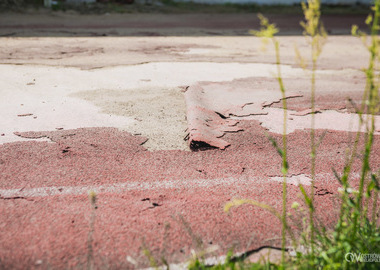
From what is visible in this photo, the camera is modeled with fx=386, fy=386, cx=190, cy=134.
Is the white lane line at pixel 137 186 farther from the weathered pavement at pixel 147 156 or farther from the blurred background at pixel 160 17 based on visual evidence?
the blurred background at pixel 160 17

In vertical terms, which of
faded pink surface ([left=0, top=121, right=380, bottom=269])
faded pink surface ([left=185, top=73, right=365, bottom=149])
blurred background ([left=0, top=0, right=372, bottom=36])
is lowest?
faded pink surface ([left=0, top=121, right=380, bottom=269])

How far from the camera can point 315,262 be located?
73.1 inches

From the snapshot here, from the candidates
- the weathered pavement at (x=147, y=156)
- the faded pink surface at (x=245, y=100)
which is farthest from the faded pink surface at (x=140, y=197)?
the faded pink surface at (x=245, y=100)

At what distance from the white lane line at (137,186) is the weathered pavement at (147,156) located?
14mm

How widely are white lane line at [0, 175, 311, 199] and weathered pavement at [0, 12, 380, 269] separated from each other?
0.01m

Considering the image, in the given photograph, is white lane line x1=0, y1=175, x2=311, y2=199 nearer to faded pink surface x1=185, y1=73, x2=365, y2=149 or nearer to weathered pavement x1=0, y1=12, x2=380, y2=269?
weathered pavement x1=0, y1=12, x2=380, y2=269

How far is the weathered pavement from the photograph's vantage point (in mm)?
2244

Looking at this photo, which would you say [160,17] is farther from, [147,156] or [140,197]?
[140,197]

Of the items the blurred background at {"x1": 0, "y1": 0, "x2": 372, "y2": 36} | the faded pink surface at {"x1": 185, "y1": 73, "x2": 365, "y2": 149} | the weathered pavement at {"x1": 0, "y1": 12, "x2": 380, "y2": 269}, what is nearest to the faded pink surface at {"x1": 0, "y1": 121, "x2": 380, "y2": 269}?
the weathered pavement at {"x1": 0, "y1": 12, "x2": 380, "y2": 269}

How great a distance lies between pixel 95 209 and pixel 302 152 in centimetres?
196

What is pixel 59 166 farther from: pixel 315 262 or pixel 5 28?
pixel 5 28

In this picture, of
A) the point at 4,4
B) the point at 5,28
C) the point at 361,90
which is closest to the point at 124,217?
the point at 361,90

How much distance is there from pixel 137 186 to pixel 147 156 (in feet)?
1.71

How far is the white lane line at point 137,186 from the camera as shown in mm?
2725
